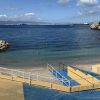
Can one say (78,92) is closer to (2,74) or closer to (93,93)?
(93,93)

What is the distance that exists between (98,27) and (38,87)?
176113 mm

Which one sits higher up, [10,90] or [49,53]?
[49,53]

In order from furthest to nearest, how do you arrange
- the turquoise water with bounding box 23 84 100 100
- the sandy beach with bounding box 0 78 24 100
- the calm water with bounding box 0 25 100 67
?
the calm water with bounding box 0 25 100 67, the turquoise water with bounding box 23 84 100 100, the sandy beach with bounding box 0 78 24 100

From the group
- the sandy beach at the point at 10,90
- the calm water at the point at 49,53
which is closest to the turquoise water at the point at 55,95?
the sandy beach at the point at 10,90

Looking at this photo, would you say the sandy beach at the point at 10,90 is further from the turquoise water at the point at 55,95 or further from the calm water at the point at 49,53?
the calm water at the point at 49,53

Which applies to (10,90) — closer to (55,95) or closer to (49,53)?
(55,95)

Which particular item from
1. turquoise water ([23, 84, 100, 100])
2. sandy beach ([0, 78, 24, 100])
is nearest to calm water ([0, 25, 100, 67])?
sandy beach ([0, 78, 24, 100])

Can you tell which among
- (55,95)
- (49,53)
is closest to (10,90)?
(55,95)

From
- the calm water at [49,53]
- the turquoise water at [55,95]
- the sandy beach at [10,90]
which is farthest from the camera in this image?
the calm water at [49,53]

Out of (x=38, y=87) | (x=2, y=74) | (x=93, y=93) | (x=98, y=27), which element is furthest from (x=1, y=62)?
(x=98, y=27)

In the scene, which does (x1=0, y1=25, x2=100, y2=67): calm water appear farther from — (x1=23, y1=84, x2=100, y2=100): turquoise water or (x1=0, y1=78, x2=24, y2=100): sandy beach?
(x1=23, y1=84, x2=100, y2=100): turquoise water

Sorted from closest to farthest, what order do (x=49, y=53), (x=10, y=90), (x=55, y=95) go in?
1. (x=55, y=95)
2. (x=10, y=90)
3. (x=49, y=53)

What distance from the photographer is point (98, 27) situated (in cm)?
19450

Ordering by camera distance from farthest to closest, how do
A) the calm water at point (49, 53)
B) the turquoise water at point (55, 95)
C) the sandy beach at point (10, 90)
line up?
1. the calm water at point (49, 53)
2. the turquoise water at point (55, 95)
3. the sandy beach at point (10, 90)
